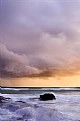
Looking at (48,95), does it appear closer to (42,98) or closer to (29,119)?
(42,98)

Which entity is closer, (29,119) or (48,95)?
(29,119)

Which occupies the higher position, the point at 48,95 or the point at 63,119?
the point at 48,95

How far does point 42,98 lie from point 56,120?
14063mm

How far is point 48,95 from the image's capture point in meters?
26.8

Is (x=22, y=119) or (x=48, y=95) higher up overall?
(x=48, y=95)

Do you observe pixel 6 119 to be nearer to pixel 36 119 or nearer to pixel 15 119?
pixel 15 119

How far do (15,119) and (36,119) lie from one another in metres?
0.88

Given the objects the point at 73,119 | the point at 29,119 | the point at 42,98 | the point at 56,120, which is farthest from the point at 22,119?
the point at 42,98

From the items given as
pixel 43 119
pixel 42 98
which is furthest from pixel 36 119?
pixel 42 98

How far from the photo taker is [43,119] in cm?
1205

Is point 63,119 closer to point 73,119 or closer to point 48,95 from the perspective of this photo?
point 73,119

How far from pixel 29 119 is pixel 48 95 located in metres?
15.1

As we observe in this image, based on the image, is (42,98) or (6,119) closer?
(6,119)

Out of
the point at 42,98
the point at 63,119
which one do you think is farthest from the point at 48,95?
the point at 63,119
